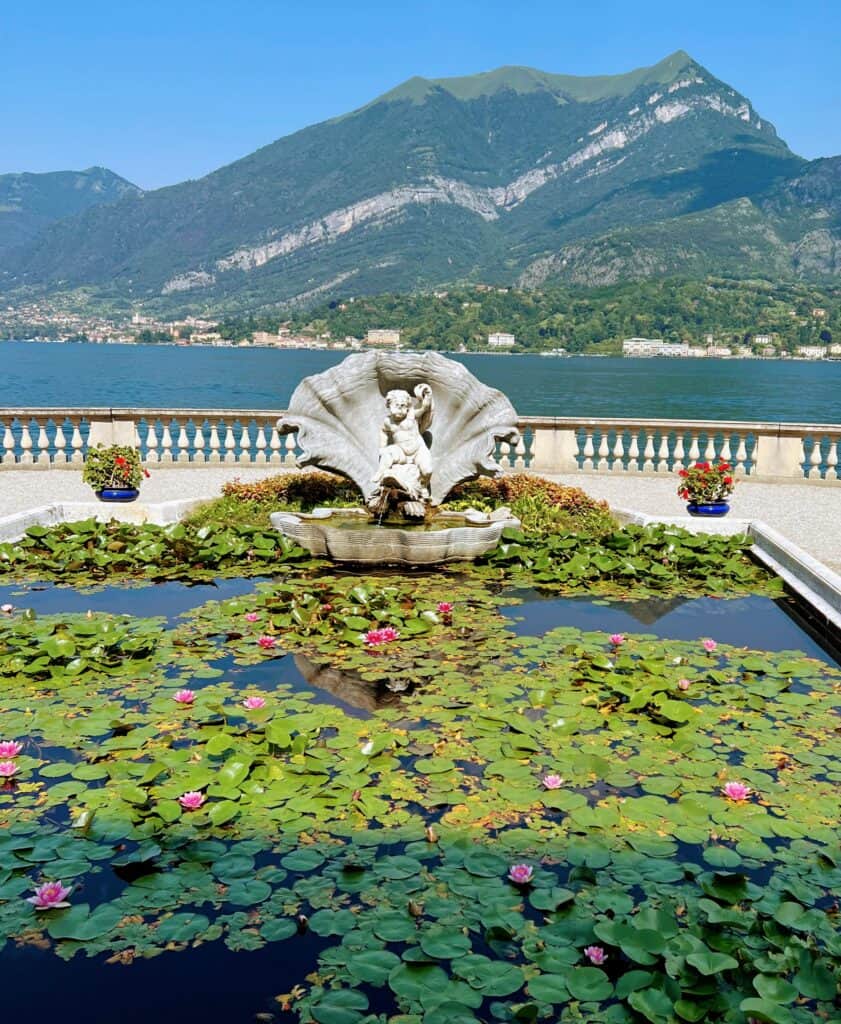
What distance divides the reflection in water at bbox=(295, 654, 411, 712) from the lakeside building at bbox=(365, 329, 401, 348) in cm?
10756

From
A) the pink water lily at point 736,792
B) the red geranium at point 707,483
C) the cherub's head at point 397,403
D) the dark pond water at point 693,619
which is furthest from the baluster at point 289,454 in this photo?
the pink water lily at point 736,792

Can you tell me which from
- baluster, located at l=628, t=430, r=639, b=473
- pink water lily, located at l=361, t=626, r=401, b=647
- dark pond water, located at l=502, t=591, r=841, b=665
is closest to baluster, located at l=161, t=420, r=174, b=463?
baluster, located at l=628, t=430, r=639, b=473

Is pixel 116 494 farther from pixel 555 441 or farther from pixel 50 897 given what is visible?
pixel 50 897

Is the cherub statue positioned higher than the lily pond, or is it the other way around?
the cherub statue

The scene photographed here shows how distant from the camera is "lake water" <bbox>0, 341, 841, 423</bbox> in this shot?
61.1 meters

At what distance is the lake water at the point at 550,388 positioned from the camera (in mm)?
61094

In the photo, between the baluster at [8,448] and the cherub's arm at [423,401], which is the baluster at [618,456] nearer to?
the cherub's arm at [423,401]

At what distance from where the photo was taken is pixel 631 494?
16.4m

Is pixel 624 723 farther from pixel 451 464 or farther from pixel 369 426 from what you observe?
pixel 369 426

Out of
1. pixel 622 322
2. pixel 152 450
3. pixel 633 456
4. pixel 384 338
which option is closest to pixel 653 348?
pixel 622 322

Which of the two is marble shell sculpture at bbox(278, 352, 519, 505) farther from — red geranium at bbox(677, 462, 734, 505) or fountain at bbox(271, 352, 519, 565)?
red geranium at bbox(677, 462, 734, 505)

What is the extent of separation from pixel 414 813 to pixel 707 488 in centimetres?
894

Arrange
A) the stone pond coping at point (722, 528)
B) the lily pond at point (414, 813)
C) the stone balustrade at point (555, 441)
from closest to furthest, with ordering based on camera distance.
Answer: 1. the lily pond at point (414, 813)
2. the stone pond coping at point (722, 528)
3. the stone balustrade at point (555, 441)

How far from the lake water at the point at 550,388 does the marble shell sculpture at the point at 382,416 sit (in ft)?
95.1
